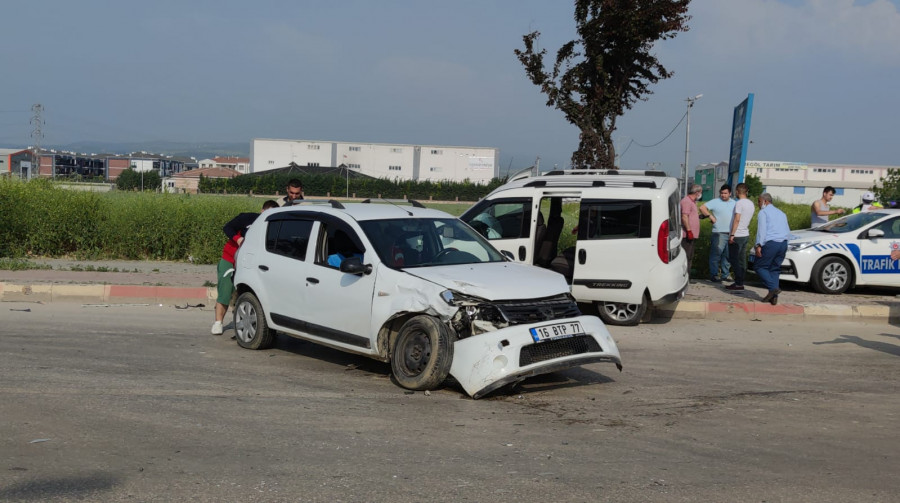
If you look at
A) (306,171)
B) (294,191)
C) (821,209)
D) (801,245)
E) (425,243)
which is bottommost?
(801,245)

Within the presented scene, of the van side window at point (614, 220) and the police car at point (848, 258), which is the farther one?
the police car at point (848, 258)

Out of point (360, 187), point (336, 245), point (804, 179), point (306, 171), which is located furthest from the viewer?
point (804, 179)

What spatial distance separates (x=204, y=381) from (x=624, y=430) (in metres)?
3.85

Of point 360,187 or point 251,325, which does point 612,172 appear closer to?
point 251,325

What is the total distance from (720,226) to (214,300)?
899 cm

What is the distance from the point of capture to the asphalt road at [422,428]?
4945mm

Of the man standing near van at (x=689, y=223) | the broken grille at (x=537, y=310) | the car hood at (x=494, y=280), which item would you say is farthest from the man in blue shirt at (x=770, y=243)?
the broken grille at (x=537, y=310)

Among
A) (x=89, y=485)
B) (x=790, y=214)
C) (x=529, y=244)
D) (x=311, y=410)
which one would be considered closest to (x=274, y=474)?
(x=89, y=485)

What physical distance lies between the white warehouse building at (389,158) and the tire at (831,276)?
89.2 m

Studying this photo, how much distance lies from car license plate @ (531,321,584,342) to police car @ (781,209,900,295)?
914 cm

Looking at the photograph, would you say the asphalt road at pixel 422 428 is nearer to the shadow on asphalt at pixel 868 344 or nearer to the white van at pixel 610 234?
the shadow on asphalt at pixel 868 344

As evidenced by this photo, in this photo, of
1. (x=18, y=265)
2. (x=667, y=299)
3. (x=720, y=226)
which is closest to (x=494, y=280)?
(x=667, y=299)

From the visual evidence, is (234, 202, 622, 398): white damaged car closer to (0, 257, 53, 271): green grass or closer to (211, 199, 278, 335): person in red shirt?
(211, 199, 278, 335): person in red shirt

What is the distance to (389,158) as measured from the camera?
4277 inches
